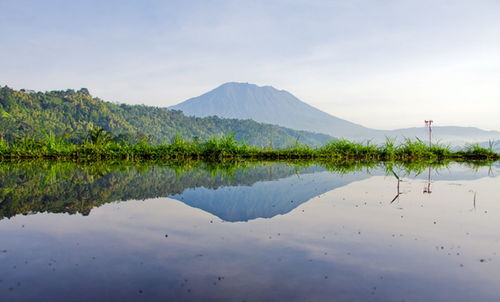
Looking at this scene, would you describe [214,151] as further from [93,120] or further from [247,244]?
[93,120]

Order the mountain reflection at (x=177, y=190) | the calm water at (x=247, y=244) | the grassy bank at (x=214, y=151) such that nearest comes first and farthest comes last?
the calm water at (x=247, y=244)
the mountain reflection at (x=177, y=190)
the grassy bank at (x=214, y=151)

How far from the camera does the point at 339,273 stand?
2.33 metres

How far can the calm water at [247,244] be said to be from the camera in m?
2.11

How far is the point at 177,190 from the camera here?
5.70m

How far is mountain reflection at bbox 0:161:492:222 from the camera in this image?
4.33 m

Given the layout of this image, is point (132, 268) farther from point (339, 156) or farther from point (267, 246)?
point (339, 156)

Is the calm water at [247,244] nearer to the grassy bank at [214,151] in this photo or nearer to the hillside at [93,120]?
the grassy bank at [214,151]

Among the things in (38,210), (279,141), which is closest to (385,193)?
(38,210)

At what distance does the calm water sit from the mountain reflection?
0.04 meters

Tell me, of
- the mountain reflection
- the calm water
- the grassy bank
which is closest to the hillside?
the grassy bank

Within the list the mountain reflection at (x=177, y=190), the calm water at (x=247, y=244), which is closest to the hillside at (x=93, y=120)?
the mountain reflection at (x=177, y=190)

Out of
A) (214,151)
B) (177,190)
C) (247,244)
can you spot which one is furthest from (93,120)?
(247,244)

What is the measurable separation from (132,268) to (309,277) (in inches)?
42.4

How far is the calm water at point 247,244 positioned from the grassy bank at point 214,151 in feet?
19.7
